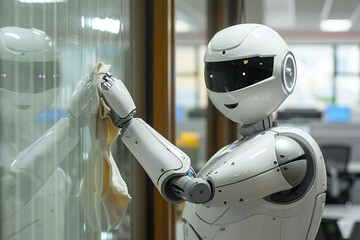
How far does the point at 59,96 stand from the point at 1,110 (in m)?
0.26

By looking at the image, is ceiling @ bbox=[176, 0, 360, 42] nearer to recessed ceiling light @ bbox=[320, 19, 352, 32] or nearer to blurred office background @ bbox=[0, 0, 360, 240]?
recessed ceiling light @ bbox=[320, 19, 352, 32]

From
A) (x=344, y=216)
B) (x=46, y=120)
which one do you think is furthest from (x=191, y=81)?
(x=46, y=120)

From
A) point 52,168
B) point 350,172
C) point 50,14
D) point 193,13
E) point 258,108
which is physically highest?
point 193,13

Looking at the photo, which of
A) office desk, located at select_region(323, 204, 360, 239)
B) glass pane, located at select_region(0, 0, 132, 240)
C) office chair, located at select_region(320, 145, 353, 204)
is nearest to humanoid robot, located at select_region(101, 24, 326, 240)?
glass pane, located at select_region(0, 0, 132, 240)

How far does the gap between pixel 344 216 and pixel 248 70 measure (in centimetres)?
266

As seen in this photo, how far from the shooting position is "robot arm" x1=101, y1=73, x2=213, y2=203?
126 cm

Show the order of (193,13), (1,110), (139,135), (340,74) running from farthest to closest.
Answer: (340,74) → (193,13) → (139,135) → (1,110)

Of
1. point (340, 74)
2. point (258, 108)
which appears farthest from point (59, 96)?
point (340, 74)

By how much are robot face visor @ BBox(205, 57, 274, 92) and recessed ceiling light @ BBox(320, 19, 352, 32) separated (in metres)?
6.75

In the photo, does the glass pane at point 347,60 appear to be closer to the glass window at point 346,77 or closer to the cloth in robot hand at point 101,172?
the glass window at point 346,77

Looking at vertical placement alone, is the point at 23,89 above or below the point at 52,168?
above

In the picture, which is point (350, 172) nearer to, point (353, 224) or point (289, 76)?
point (353, 224)

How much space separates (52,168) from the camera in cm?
123

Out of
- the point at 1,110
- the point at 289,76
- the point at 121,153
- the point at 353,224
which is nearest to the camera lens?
the point at 1,110
